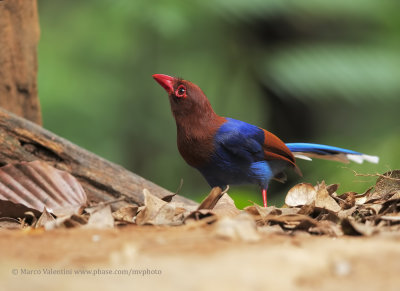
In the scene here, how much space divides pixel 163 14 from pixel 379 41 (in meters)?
2.68

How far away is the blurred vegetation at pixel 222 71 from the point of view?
6363 mm

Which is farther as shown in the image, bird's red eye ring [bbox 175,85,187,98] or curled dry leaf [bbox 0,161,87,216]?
bird's red eye ring [bbox 175,85,187,98]

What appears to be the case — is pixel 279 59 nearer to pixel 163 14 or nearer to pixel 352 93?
pixel 352 93

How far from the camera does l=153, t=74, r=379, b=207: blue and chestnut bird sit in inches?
118

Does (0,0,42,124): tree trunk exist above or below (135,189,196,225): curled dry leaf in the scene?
above

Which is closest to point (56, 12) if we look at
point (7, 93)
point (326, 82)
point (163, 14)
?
point (163, 14)

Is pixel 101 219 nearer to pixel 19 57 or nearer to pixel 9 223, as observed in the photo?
pixel 9 223

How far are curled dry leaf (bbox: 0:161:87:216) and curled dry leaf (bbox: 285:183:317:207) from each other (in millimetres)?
984

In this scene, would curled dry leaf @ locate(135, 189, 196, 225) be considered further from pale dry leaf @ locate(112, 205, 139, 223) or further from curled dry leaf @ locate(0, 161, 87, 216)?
curled dry leaf @ locate(0, 161, 87, 216)

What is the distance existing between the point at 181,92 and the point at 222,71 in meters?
3.97

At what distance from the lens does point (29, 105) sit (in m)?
3.92

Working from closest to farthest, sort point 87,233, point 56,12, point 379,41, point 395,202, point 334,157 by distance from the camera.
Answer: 1. point 87,233
2. point 395,202
3. point 334,157
4. point 379,41
5. point 56,12

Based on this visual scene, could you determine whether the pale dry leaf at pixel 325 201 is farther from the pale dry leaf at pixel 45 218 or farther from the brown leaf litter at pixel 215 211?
the pale dry leaf at pixel 45 218

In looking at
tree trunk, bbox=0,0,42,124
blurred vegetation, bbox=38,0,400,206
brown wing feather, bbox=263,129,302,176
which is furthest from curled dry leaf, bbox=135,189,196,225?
blurred vegetation, bbox=38,0,400,206
